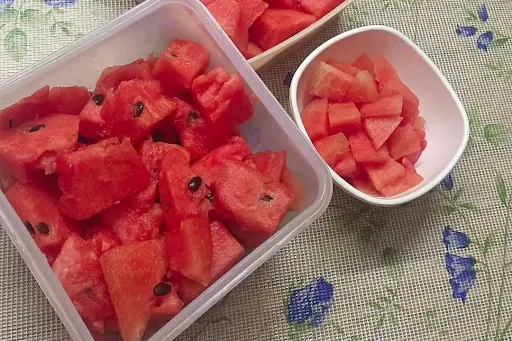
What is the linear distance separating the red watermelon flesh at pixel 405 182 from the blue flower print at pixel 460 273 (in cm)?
14

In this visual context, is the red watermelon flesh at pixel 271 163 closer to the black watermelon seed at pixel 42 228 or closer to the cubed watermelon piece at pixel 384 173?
the cubed watermelon piece at pixel 384 173

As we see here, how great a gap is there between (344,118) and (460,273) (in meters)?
0.33

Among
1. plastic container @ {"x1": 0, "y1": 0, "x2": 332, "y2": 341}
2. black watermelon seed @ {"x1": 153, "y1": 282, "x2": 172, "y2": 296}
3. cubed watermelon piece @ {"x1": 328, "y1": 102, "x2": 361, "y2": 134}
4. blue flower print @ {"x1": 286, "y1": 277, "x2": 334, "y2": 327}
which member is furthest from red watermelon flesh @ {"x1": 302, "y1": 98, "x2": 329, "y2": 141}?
black watermelon seed @ {"x1": 153, "y1": 282, "x2": 172, "y2": 296}

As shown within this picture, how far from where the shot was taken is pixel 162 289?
70 cm

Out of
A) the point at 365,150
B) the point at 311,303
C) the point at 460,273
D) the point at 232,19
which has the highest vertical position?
the point at 232,19

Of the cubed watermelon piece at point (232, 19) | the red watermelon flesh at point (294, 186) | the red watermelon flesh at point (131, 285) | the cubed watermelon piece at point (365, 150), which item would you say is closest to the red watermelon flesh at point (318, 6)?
the cubed watermelon piece at point (232, 19)

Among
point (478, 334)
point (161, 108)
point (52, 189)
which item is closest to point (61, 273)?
point (52, 189)

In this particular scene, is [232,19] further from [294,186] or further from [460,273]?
[460,273]

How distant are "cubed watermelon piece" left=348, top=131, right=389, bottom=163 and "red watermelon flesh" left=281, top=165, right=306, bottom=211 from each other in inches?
6.2

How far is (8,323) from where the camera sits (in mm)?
817

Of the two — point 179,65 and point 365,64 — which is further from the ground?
point 179,65

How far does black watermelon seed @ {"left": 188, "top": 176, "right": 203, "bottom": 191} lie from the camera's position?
0.75 m

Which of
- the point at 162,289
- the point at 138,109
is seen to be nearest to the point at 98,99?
the point at 138,109

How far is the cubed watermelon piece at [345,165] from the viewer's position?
92 cm
